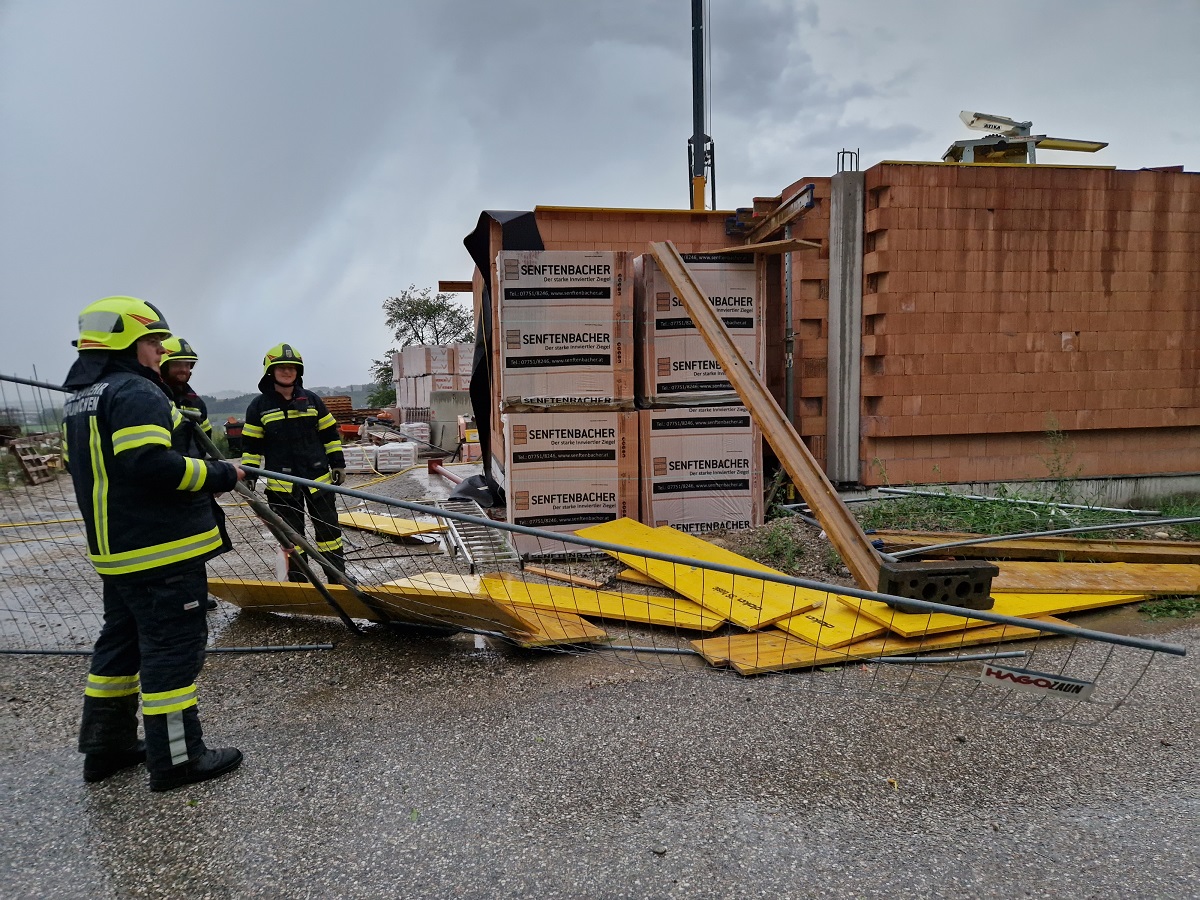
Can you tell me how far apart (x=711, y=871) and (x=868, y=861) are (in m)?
0.51

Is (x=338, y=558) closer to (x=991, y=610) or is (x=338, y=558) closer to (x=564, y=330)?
(x=564, y=330)

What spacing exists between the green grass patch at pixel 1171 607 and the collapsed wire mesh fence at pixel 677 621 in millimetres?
733

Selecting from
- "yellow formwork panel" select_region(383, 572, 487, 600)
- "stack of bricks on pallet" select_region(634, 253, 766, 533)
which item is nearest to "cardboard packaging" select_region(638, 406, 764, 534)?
"stack of bricks on pallet" select_region(634, 253, 766, 533)

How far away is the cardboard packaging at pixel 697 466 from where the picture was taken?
6488mm

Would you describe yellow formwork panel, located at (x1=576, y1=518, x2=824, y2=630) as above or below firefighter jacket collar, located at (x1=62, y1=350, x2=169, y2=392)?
below

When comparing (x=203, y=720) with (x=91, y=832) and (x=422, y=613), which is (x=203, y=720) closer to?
(x=91, y=832)

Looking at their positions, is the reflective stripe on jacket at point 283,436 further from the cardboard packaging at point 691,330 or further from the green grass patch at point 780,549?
the green grass patch at point 780,549

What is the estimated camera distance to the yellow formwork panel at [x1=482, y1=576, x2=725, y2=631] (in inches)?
170

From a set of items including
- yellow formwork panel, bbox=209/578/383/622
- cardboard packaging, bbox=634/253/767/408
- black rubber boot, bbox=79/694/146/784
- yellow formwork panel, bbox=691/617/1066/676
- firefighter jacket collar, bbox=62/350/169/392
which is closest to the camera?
firefighter jacket collar, bbox=62/350/169/392

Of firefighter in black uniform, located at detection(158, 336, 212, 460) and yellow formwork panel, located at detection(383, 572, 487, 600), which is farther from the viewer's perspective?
firefighter in black uniform, located at detection(158, 336, 212, 460)

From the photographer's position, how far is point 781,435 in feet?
15.9

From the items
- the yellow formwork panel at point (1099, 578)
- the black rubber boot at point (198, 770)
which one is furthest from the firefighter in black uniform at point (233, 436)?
the yellow formwork panel at point (1099, 578)

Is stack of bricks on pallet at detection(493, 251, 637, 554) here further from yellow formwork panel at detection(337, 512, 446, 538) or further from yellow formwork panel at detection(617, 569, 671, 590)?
yellow formwork panel at detection(337, 512, 446, 538)

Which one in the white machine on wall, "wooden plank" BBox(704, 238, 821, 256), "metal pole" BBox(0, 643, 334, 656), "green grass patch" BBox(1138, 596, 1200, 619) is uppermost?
the white machine on wall
